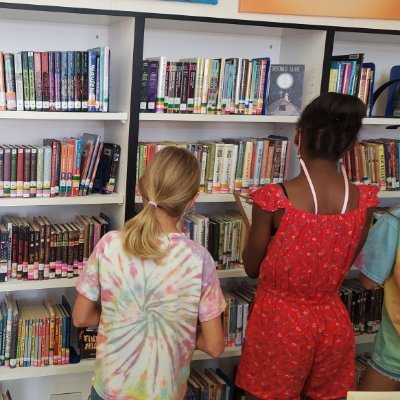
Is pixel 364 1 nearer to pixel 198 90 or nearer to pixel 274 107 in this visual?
pixel 274 107

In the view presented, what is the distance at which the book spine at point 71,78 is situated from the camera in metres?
2.28

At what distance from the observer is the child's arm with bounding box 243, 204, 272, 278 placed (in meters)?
1.81

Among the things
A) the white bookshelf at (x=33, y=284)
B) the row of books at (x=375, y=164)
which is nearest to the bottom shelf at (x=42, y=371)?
the white bookshelf at (x=33, y=284)

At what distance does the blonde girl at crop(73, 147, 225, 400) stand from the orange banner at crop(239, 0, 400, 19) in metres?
1.10

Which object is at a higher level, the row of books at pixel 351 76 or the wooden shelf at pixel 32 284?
the row of books at pixel 351 76

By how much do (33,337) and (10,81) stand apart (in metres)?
1.09

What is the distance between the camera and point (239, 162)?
2641mm

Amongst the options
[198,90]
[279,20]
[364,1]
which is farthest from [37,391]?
[364,1]

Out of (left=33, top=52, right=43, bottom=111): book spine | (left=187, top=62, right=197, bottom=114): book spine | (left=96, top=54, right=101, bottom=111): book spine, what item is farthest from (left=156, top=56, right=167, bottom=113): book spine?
(left=33, top=52, right=43, bottom=111): book spine

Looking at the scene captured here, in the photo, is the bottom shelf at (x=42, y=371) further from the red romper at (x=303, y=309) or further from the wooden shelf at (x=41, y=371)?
the red romper at (x=303, y=309)

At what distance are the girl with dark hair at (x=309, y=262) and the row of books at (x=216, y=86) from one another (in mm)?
767

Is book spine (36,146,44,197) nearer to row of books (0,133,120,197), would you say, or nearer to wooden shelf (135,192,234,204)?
row of books (0,133,120,197)

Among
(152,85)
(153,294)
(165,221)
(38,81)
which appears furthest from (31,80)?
(153,294)

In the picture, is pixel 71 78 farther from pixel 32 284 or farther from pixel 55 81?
pixel 32 284
